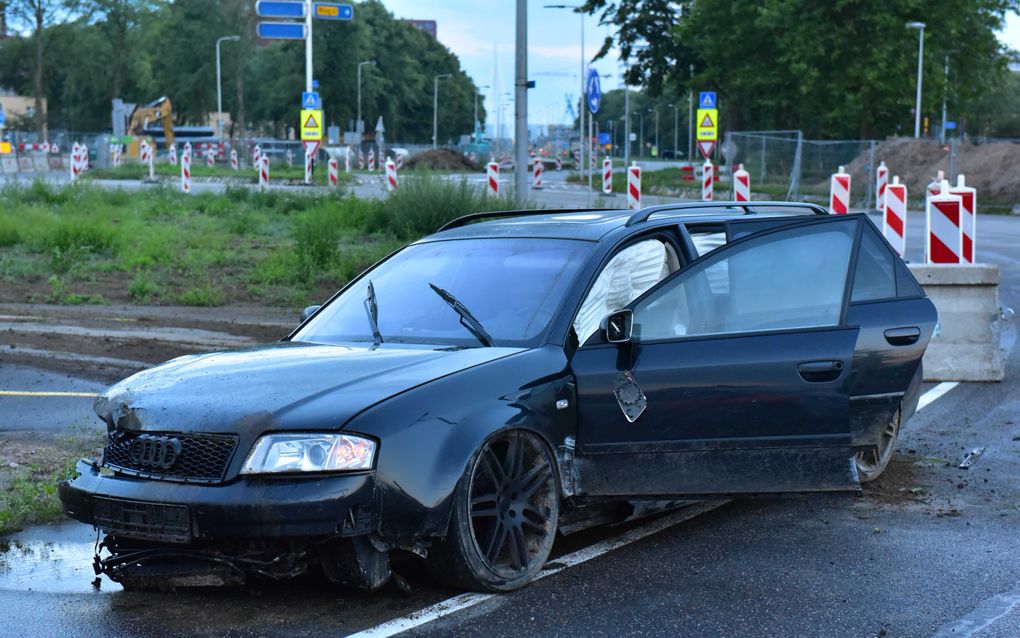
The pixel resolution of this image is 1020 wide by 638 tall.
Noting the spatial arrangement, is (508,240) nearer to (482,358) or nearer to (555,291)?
(555,291)

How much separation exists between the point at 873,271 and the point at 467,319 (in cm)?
229

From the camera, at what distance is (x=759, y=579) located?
18.2 feet

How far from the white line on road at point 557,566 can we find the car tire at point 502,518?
8 cm

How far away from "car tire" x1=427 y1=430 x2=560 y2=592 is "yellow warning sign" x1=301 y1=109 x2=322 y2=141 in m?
29.2

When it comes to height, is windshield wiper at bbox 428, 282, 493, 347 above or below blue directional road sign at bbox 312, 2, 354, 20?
below

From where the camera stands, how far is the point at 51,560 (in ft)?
19.3

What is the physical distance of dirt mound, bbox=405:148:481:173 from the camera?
242 ft

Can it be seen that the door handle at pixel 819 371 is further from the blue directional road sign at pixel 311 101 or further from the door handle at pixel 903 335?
the blue directional road sign at pixel 311 101

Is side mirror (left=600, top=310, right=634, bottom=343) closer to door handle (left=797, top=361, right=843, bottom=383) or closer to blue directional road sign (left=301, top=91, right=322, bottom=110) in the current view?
door handle (left=797, top=361, right=843, bottom=383)

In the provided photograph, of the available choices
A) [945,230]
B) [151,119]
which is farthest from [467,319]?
[151,119]

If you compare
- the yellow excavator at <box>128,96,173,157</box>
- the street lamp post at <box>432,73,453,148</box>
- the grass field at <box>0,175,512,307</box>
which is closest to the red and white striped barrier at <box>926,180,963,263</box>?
the grass field at <box>0,175,512,307</box>

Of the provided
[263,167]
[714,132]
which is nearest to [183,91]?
[263,167]

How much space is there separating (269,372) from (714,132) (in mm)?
24145

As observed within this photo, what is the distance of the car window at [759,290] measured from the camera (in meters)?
5.95
